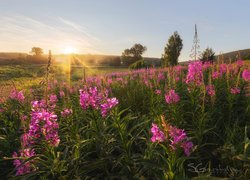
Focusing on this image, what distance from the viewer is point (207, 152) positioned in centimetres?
385

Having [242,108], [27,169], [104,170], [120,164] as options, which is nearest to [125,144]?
[120,164]

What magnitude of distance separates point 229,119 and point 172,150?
109 inches

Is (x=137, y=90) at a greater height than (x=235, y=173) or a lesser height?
greater

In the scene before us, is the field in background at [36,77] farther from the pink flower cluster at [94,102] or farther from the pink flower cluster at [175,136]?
the pink flower cluster at [175,136]

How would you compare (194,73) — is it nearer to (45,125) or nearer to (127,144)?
(127,144)

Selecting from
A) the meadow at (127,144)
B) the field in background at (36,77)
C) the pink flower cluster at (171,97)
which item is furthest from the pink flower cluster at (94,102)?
the pink flower cluster at (171,97)

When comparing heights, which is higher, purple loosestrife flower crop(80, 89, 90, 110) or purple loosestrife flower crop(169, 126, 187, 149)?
purple loosestrife flower crop(80, 89, 90, 110)

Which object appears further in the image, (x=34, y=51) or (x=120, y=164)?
(x=34, y=51)

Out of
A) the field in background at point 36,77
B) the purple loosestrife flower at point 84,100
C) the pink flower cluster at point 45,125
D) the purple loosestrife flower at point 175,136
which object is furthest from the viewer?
the field in background at point 36,77

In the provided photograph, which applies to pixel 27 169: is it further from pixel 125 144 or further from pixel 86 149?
pixel 125 144

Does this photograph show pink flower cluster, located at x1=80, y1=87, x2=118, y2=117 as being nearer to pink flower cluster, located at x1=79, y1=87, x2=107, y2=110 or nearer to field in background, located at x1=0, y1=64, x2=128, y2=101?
pink flower cluster, located at x1=79, y1=87, x2=107, y2=110

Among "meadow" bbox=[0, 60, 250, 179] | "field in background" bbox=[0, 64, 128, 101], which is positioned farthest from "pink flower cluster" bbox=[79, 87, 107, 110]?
"field in background" bbox=[0, 64, 128, 101]

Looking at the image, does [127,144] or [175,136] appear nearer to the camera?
[175,136]

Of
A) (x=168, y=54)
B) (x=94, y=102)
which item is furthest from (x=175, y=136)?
(x=168, y=54)
